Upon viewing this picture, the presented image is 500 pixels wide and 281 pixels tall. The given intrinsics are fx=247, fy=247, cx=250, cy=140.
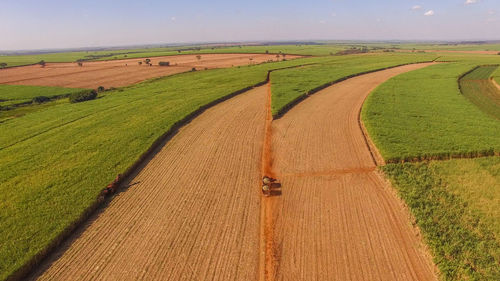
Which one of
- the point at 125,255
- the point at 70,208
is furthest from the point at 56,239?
the point at 125,255

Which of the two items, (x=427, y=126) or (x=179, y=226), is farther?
(x=427, y=126)

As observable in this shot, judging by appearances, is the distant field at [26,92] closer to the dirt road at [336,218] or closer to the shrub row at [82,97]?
the shrub row at [82,97]

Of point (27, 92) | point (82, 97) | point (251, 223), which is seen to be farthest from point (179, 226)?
point (27, 92)

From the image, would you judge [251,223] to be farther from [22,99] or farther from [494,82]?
[22,99]

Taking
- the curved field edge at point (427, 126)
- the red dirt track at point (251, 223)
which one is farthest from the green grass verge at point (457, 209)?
the curved field edge at point (427, 126)

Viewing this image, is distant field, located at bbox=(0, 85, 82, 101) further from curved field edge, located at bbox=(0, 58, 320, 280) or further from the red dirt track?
the red dirt track
